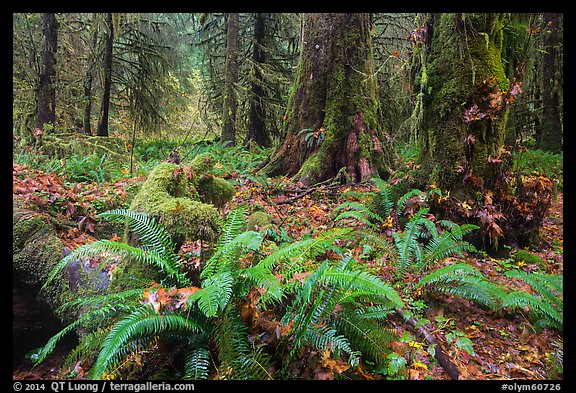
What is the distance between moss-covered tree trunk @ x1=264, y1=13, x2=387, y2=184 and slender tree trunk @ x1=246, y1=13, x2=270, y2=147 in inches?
183

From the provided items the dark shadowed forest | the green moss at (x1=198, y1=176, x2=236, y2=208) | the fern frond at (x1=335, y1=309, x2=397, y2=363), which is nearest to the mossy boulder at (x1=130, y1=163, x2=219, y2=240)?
the dark shadowed forest

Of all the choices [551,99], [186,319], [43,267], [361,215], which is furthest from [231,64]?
[551,99]

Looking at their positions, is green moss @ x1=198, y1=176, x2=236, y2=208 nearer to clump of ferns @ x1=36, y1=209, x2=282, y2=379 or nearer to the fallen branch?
clump of ferns @ x1=36, y1=209, x2=282, y2=379

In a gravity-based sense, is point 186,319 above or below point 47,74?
below

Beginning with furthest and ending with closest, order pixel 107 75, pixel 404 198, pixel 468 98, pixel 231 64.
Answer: pixel 107 75
pixel 231 64
pixel 404 198
pixel 468 98

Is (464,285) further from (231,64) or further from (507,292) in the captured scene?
(231,64)

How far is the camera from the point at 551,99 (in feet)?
31.7

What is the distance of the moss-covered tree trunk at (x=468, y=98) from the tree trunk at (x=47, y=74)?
31.3 ft

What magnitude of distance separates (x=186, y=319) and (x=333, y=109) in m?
5.49

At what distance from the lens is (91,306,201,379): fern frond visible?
1.83 meters

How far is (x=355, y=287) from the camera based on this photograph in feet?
7.63

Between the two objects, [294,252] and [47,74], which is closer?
[294,252]

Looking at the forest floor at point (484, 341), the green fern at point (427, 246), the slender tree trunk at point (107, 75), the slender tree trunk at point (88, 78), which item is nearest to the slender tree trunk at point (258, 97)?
the slender tree trunk at point (107, 75)
